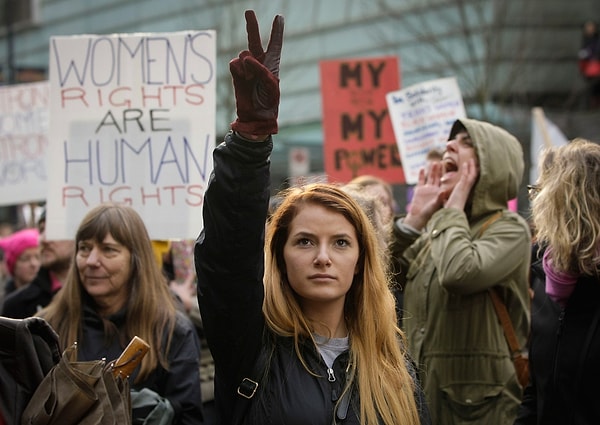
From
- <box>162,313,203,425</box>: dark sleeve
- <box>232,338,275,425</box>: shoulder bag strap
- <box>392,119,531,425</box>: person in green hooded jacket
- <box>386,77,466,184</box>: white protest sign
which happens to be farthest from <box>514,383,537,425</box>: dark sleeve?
<box>386,77,466,184</box>: white protest sign

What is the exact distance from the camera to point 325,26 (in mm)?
25156

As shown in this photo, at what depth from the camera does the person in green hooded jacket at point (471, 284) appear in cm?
424

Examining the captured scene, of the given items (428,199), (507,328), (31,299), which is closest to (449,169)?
(428,199)

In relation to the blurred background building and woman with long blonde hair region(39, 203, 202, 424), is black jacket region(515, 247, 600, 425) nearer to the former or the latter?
woman with long blonde hair region(39, 203, 202, 424)

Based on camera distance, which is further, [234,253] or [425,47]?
[425,47]

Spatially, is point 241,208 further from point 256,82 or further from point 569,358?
point 569,358

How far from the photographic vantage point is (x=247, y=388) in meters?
2.79

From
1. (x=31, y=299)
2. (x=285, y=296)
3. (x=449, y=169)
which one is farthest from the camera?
(x=31, y=299)

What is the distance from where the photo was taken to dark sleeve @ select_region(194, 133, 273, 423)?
8.54 feet

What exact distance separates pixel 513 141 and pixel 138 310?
6.68ft

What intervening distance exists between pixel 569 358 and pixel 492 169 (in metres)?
1.28

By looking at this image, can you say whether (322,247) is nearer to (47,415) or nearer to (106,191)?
(47,415)

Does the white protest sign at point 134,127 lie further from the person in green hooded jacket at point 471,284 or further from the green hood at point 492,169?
the green hood at point 492,169

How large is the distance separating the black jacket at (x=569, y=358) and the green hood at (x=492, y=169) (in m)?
0.85
